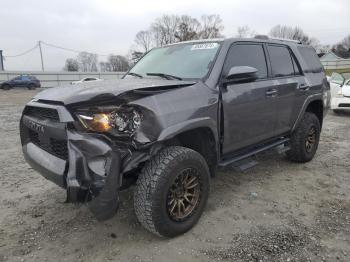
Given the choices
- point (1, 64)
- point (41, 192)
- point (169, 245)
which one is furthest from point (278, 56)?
point (1, 64)

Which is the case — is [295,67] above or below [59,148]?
above

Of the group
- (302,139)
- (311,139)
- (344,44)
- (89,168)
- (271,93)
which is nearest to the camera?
(89,168)

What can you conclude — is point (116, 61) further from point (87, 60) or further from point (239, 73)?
point (239, 73)

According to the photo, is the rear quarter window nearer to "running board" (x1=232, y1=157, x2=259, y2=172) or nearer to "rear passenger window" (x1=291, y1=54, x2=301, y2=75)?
"rear passenger window" (x1=291, y1=54, x2=301, y2=75)

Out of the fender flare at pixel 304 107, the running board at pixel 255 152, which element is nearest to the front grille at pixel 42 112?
the running board at pixel 255 152

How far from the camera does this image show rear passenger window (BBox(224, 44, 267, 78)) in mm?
4075

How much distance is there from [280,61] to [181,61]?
1.60m

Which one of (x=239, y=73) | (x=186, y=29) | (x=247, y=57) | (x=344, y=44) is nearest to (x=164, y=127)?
(x=239, y=73)

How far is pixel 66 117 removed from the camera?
9.43 ft

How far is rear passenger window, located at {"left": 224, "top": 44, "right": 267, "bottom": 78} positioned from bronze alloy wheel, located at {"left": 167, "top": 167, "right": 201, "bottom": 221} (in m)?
1.27

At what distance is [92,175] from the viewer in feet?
9.36

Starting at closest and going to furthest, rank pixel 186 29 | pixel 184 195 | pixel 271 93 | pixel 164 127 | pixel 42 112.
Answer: pixel 164 127, pixel 42 112, pixel 184 195, pixel 271 93, pixel 186 29

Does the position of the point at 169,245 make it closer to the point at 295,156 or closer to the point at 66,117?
the point at 66,117

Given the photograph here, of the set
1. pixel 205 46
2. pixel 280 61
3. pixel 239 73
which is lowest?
pixel 239 73
